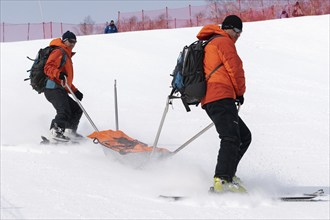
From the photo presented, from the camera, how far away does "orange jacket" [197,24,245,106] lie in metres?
4.39

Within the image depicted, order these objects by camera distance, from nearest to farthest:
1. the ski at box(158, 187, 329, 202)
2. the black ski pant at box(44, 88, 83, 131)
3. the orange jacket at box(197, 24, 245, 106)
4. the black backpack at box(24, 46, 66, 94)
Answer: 1. the ski at box(158, 187, 329, 202)
2. the orange jacket at box(197, 24, 245, 106)
3. the black backpack at box(24, 46, 66, 94)
4. the black ski pant at box(44, 88, 83, 131)

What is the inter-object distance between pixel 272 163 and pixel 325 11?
25753mm

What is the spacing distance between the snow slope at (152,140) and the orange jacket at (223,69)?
831 millimetres

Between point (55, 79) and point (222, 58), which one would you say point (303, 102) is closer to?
point (55, 79)

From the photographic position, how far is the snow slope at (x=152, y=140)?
408cm

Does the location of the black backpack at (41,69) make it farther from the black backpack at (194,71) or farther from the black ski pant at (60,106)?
the black backpack at (194,71)

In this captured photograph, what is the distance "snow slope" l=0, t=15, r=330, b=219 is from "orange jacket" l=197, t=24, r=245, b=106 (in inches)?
32.7

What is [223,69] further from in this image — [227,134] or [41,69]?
[41,69]

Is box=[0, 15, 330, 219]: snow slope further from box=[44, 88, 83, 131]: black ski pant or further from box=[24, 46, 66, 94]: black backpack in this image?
box=[24, 46, 66, 94]: black backpack

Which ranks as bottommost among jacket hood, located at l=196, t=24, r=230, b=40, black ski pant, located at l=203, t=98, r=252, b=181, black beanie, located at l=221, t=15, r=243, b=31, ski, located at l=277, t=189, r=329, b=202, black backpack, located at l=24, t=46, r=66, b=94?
ski, located at l=277, t=189, r=329, b=202

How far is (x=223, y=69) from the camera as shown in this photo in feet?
14.6

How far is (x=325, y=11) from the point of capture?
3038 cm

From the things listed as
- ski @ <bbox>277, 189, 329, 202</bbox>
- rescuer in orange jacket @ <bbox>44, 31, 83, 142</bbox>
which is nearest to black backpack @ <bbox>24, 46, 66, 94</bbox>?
rescuer in orange jacket @ <bbox>44, 31, 83, 142</bbox>

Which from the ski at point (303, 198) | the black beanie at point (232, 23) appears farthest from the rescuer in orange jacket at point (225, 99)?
the ski at point (303, 198)
